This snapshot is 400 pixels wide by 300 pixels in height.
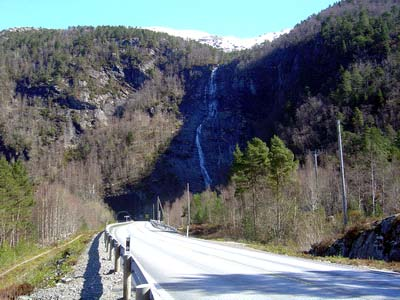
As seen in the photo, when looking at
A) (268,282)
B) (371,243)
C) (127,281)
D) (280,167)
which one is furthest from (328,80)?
(127,281)

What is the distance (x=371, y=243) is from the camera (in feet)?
60.6

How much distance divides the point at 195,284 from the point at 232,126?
492 feet

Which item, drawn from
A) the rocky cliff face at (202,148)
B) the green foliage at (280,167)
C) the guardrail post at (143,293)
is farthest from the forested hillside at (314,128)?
the guardrail post at (143,293)

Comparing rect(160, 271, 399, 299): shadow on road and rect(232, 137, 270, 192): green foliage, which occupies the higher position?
rect(232, 137, 270, 192): green foliage

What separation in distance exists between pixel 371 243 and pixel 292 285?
10.4 m

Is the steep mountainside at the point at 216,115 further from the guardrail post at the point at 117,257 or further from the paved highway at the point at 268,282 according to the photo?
the guardrail post at the point at 117,257

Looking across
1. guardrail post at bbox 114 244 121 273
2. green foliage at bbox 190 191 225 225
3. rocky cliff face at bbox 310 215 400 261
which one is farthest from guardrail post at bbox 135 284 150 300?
green foliage at bbox 190 191 225 225

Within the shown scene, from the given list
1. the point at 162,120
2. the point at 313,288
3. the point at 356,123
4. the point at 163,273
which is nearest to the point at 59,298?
the point at 163,273

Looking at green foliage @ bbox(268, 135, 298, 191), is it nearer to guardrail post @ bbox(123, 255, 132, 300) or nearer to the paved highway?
the paved highway

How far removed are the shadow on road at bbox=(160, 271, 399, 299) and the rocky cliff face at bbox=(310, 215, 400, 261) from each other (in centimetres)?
533

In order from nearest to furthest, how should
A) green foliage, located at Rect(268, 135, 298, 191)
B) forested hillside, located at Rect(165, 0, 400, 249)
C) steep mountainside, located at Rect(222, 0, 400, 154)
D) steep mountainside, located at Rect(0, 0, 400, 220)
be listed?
forested hillside, located at Rect(165, 0, 400, 249) → green foliage, located at Rect(268, 135, 298, 191) → steep mountainside, located at Rect(222, 0, 400, 154) → steep mountainside, located at Rect(0, 0, 400, 220)

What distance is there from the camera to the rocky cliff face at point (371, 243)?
55.7ft

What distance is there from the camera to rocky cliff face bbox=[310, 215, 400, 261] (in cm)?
1697

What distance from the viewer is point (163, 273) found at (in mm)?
12984
